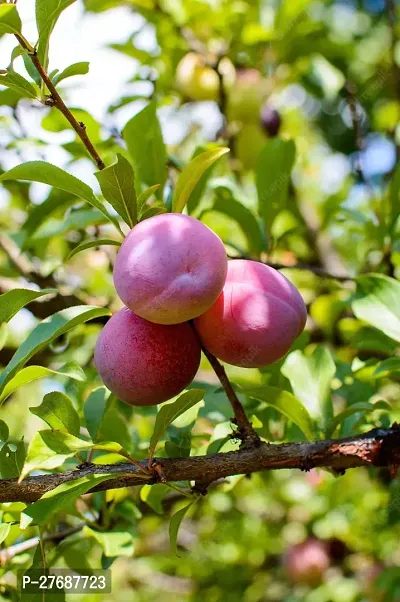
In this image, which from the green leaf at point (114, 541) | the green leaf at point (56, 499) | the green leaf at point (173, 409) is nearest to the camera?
the green leaf at point (56, 499)

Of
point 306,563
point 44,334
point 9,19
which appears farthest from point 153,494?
point 306,563

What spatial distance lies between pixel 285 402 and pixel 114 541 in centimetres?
38

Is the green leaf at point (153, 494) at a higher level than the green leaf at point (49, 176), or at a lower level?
lower

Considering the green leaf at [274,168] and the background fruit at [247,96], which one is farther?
the background fruit at [247,96]

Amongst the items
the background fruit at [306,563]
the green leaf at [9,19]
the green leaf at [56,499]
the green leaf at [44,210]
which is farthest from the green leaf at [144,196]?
the background fruit at [306,563]

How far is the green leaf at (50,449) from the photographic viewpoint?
0.77 meters

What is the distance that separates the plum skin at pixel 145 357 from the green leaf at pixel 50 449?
10cm

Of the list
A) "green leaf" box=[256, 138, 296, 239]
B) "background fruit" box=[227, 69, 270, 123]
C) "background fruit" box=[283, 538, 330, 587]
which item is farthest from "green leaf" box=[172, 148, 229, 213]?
"background fruit" box=[283, 538, 330, 587]

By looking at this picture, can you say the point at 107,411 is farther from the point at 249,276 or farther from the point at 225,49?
the point at 225,49

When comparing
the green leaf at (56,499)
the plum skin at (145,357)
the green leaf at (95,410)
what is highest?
the plum skin at (145,357)

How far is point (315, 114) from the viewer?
4324 mm

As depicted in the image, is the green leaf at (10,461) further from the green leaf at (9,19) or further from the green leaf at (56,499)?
the green leaf at (9,19)

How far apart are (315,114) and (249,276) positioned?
3.69 metres

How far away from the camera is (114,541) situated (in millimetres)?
Result: 1093
